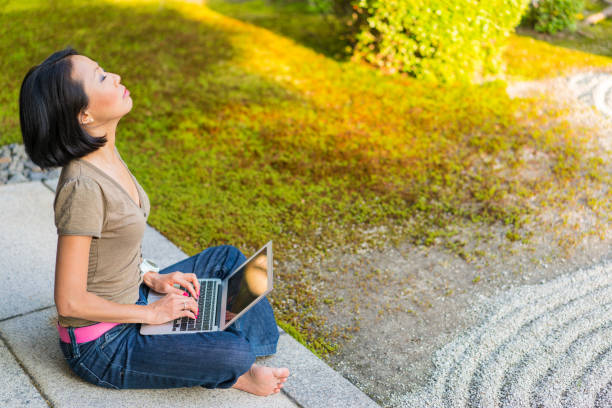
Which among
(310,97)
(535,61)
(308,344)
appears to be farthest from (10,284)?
(535,61)

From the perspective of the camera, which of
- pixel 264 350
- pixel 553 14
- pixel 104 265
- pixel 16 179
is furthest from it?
pixel 553 14

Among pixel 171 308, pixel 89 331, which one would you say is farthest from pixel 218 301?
pixel 89 331

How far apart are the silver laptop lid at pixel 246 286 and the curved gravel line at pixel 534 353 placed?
0.91m

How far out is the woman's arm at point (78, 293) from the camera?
204cm

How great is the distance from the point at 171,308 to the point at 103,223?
1.66 feet

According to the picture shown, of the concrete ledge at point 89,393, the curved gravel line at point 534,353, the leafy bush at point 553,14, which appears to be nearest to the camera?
the concrete ledge at point 89,393

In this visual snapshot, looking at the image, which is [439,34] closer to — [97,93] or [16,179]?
[16,179]

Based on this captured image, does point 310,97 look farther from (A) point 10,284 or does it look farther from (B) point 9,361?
(B) point 9,361

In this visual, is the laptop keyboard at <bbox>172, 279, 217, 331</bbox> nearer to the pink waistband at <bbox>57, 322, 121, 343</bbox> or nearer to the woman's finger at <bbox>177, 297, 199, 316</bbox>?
the woman's finger at <bbox>177, 297, 199, 316</bbox>

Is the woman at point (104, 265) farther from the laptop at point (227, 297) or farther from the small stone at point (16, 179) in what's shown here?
the small stone at point (16, 179)

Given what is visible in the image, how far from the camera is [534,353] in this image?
9.98ft

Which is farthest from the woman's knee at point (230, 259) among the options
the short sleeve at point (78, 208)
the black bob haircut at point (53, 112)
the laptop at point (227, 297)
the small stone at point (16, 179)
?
the small stone at point (16, 179)

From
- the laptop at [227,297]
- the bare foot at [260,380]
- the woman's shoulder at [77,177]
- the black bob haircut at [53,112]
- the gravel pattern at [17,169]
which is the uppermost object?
the black bob haircut at [53,112]

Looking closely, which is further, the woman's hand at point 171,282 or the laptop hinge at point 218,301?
the woman's hand at point 171,282
